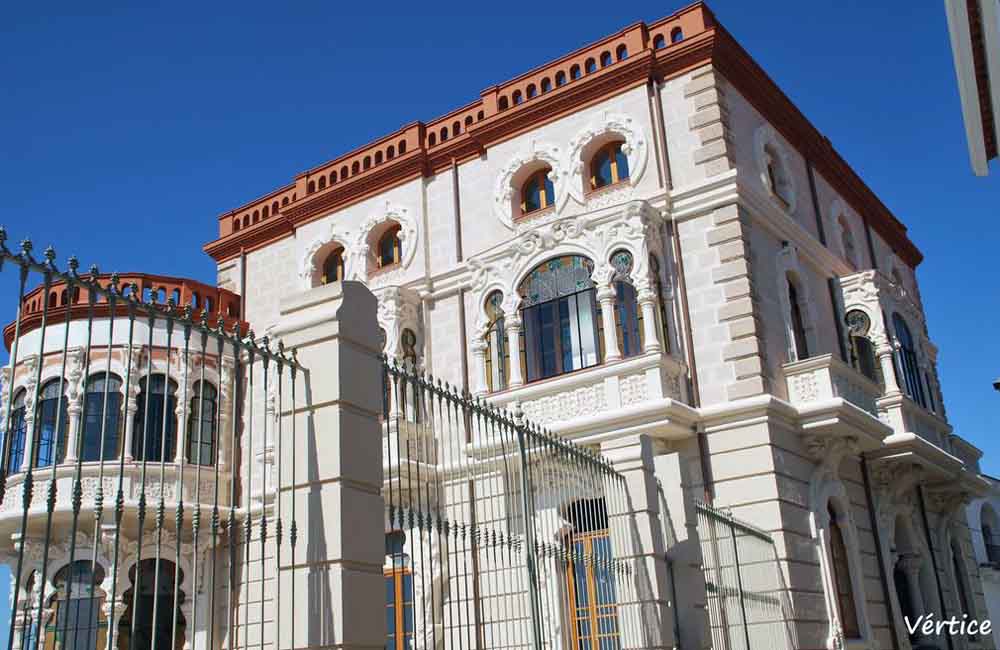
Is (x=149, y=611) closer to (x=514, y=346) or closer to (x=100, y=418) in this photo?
(x=100, y=418)

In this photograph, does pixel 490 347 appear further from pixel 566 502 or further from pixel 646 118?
pixel 566 502

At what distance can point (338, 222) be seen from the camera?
21969 mm

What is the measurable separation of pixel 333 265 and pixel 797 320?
1059 centimetres

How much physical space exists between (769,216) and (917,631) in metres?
8.53

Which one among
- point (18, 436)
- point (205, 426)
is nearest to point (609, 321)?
point (205, 426)

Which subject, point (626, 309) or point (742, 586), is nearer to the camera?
point (742, 586)

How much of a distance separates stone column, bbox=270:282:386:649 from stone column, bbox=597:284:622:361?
9888 millimetres

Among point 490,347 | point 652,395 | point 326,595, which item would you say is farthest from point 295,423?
point 490,347

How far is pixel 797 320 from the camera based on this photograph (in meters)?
18.2

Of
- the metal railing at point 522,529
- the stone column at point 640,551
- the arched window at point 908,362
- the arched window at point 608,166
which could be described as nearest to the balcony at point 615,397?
the arched window at point 608,166

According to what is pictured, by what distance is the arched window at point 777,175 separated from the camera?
19109 millimetres

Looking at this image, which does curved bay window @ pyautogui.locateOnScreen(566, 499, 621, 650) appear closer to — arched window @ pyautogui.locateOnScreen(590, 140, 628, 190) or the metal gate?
the metal gate

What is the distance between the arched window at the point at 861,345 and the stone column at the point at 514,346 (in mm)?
7039

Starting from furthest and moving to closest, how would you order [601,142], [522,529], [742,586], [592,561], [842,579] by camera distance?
[601,142], [842,579], [742,586], [592,561], [522,529]
